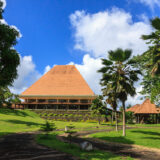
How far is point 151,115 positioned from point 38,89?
133 ft

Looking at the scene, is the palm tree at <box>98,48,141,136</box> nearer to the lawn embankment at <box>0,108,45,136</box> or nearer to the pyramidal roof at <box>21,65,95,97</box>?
the lawn embankment at <box>0,108,45,136</box>

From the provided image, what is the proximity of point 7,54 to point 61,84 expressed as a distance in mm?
53250

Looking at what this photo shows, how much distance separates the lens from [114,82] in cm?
2033

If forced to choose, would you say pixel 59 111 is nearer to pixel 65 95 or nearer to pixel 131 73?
pixel 65 95

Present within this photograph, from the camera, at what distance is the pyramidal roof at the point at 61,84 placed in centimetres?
6410

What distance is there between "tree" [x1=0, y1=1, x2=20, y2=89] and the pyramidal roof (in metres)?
47.2

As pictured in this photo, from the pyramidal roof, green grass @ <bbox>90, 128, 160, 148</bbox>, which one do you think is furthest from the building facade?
green grass @ <bbox>90, 128, 160, 148</bbox>

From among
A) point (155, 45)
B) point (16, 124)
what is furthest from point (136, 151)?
point (16, 124)

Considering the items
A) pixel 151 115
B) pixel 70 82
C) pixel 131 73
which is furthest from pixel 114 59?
pixel 70 82

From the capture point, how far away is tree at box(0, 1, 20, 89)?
1571 cm

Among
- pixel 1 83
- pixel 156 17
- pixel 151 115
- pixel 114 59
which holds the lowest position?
pixel 151 115

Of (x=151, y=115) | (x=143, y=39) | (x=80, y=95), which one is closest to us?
(x=143, y=39)

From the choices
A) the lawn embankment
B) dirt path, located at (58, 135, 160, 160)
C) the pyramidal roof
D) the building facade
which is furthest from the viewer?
the pyramidal roof

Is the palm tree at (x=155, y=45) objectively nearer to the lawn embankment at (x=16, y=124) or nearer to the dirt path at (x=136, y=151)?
the dirt path at (x=136, y=151)
